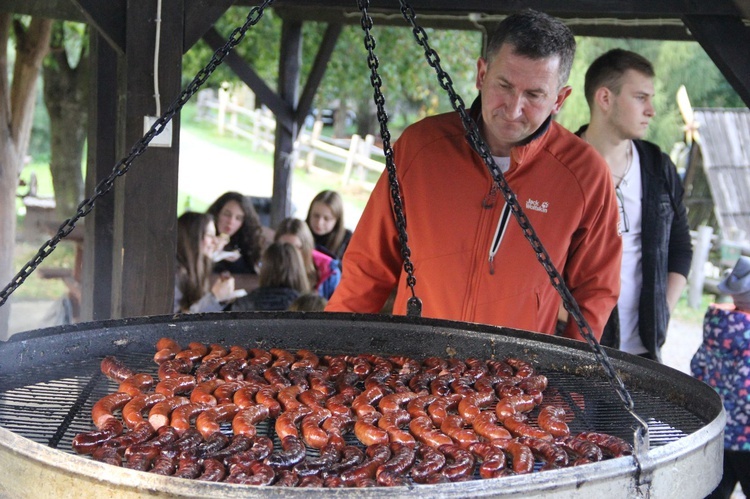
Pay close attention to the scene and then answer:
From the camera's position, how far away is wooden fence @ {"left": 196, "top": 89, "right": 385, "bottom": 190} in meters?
19.5

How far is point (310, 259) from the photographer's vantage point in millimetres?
6531

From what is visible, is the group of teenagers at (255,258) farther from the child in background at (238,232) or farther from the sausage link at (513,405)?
the sausage link at (513,405)

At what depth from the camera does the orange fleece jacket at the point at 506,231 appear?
10.2 feet

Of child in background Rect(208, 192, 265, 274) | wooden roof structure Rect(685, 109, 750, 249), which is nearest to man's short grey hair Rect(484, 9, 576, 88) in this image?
child in background Rect(208, 192, 265, 274)

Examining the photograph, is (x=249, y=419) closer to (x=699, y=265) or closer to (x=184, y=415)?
(x=184, y=415)

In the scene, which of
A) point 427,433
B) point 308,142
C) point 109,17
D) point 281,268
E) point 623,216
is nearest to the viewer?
point 427,433

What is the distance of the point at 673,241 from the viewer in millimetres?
4395

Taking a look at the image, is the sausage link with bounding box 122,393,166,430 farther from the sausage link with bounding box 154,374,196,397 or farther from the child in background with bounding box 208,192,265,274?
the child in background with bounding box 208,192,265,274

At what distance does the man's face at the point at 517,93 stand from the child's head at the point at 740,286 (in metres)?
1.43

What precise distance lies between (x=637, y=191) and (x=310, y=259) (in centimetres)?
300

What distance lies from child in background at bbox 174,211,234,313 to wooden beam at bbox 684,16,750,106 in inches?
133

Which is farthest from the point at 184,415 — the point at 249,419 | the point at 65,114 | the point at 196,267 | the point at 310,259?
the point at 65,114

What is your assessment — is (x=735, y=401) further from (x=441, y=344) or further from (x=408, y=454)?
(x=408, y=454)

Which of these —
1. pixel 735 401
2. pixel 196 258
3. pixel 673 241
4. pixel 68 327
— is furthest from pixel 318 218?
pixel 68 327
